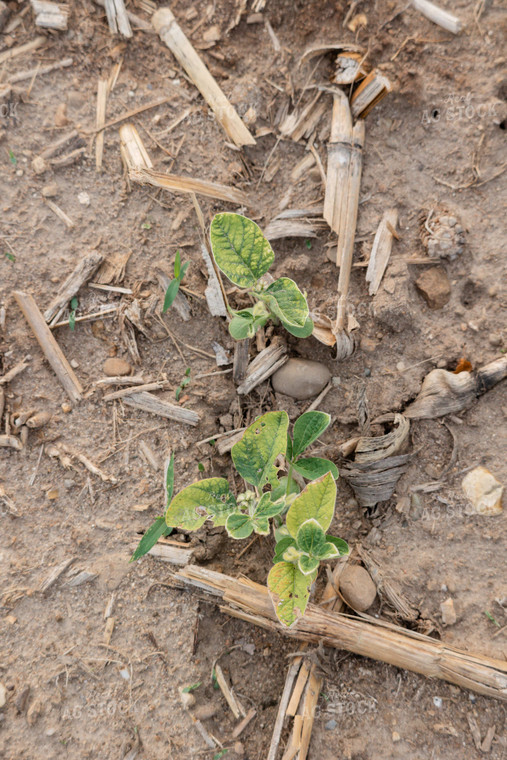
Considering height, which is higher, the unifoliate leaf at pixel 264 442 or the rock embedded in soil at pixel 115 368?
the rock embedded in soil at pixel 115 368

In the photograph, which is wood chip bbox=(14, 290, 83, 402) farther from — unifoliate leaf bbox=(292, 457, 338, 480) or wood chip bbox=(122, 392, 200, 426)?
unifoliate leaf bbox=(292, 457, 338, 480)

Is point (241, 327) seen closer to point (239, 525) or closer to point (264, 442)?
point (264, 442)

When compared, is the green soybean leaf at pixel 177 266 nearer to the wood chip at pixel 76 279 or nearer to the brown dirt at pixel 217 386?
the brown dirt at pixel 217 386

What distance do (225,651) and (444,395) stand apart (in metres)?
1.28

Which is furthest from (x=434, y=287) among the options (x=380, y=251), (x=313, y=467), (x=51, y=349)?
(x=51, y=349)

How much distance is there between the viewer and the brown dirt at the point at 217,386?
5.75 feet

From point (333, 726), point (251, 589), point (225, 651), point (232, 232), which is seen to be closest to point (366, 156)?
point (232, 232)

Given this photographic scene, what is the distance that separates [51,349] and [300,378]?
1.01 metres

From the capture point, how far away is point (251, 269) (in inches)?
68.1

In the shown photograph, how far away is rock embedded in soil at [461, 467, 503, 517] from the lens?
1.86 metres

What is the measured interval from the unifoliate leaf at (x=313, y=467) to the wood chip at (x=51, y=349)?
0.92m

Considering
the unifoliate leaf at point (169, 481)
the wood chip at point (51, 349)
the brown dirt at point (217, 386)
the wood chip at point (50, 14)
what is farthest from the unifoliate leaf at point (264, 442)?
the wood chip at point (50, 14)

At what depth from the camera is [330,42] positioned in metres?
2.19

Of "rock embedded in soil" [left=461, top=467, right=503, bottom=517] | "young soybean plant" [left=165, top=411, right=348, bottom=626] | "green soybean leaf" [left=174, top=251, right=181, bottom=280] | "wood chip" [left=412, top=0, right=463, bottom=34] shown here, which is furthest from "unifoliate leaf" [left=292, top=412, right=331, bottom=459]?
"wood chip" [left=412, top=0, right=463, bottom=34]
